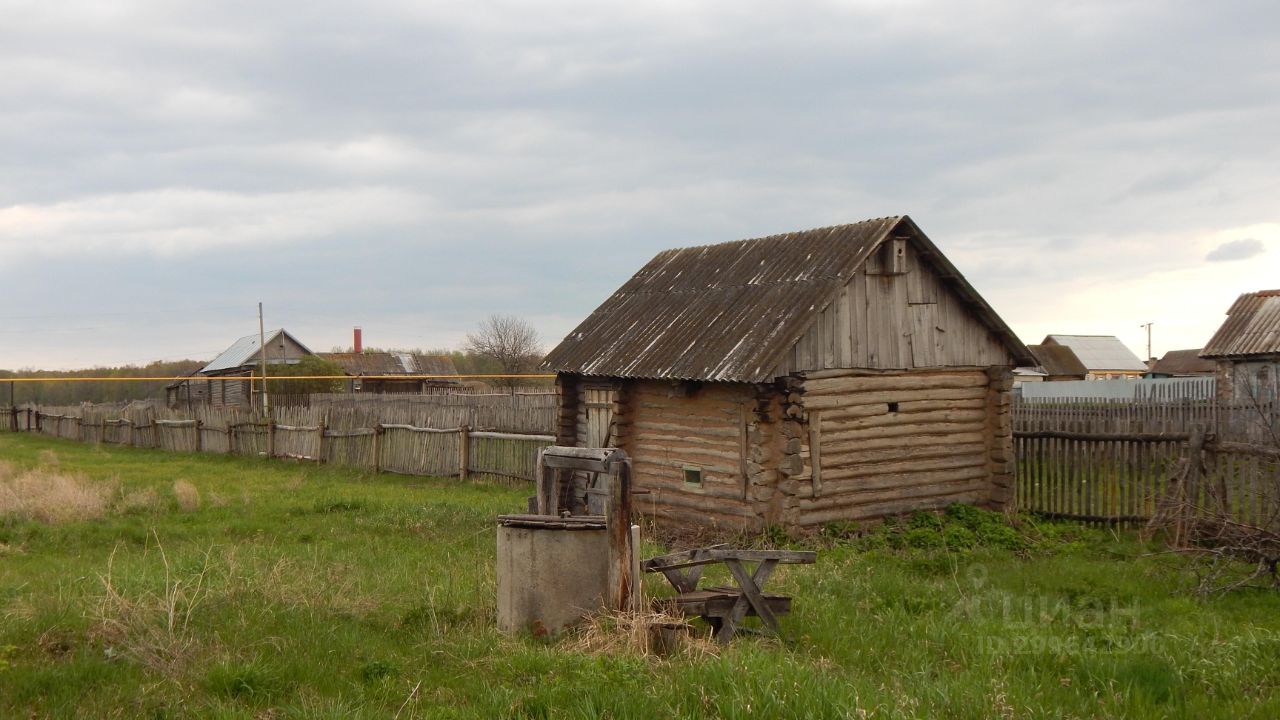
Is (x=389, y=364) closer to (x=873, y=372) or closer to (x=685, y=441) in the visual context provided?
(x=685, y=441)

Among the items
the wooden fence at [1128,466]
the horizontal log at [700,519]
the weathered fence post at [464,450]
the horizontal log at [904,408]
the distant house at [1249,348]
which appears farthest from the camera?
the distant house at [1249,348]

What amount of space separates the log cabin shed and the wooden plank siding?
0.02 m

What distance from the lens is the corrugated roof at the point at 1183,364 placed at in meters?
59.2

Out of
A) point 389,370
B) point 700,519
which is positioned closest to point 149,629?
→ point 700,519

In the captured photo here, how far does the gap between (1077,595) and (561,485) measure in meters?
A: 5.38

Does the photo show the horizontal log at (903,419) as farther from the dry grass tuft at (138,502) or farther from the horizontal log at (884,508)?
the dry grass tuft at (138,502)

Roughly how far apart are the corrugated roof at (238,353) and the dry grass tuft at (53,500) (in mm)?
37101

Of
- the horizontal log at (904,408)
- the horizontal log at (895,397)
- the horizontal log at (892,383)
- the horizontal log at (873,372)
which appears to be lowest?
the horizontal log at (904,408)

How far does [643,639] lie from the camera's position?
22.8 feet

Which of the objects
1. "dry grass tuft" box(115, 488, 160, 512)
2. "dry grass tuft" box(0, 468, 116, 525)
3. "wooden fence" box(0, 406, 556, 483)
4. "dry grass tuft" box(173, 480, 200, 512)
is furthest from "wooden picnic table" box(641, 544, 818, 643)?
"wooden fence" box(0, 406, 556, 483)

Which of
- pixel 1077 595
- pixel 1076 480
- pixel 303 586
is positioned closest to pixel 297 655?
pixel 303 586

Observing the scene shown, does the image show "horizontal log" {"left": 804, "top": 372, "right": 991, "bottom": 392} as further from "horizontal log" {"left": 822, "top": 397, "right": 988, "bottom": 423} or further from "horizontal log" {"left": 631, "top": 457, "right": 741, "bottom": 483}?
"horizontal log" {"left": 631, "top": 457, "right": 741, "bottom": 483}

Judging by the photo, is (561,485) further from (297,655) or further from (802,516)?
(802,516)

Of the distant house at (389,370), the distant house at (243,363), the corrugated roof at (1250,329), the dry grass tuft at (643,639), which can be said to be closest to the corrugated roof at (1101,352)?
the corrugated roof at (1250,329)
